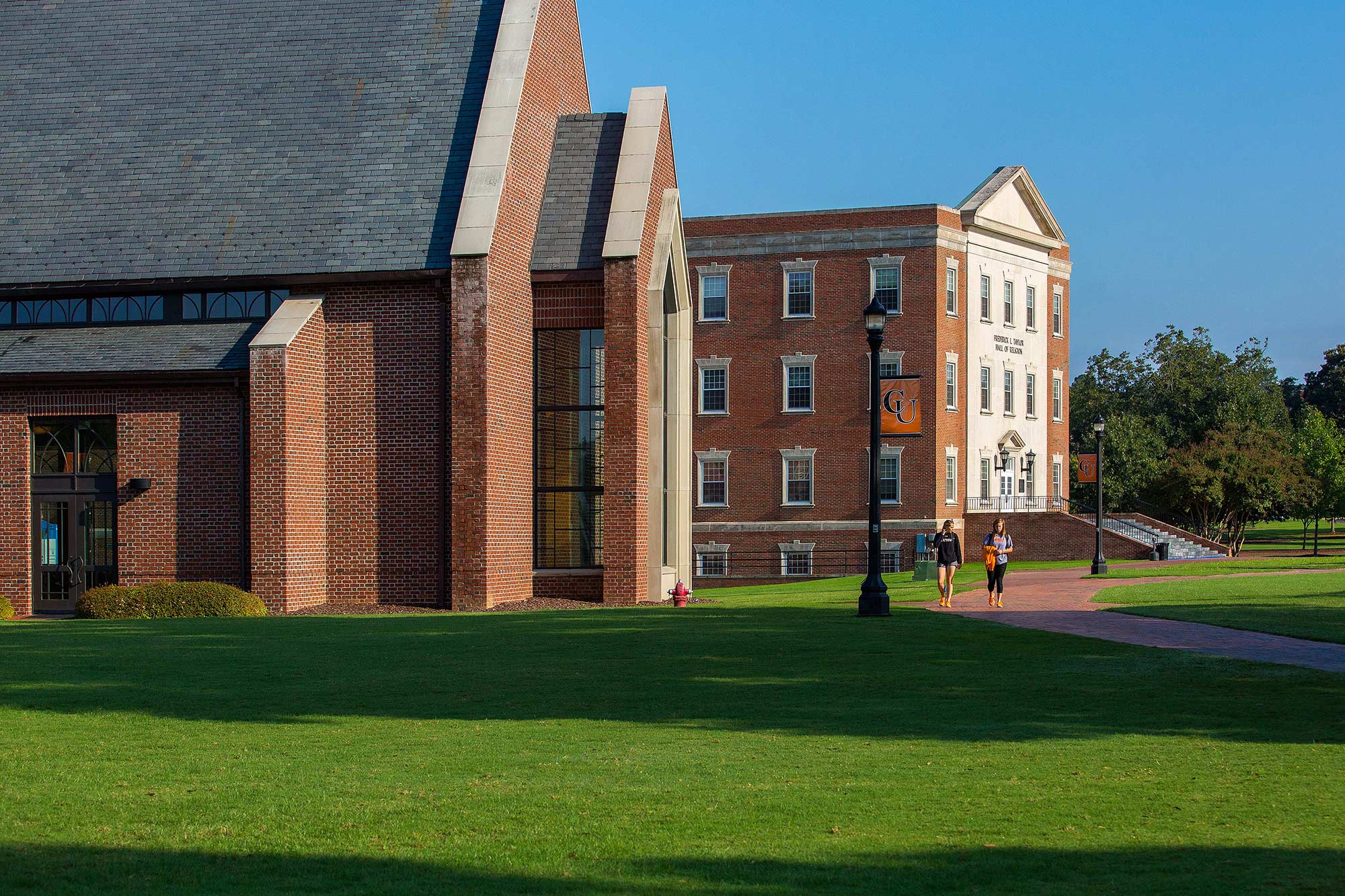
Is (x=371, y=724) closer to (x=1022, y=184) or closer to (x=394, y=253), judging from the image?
(x=394, y=253)

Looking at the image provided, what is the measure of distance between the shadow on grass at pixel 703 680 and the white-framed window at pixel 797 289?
34779 mm

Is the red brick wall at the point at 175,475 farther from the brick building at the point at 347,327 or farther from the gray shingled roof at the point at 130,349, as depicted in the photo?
the gray shingled roof at the point at 130,349

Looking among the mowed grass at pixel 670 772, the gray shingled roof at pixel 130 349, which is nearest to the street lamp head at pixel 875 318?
the mowed grass at pixel 670 772

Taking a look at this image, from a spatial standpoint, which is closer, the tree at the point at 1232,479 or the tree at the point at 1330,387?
the tree at the point at 1232,479

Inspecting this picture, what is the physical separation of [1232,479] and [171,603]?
4966cm

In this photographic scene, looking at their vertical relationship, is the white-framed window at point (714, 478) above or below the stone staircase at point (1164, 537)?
above

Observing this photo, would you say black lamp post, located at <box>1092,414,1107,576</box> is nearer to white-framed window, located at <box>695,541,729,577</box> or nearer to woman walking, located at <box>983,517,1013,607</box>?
woman walking, located at <box>983,517,1013,607</box>

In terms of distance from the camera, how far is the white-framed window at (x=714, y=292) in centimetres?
5466

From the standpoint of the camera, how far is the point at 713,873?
6.37m

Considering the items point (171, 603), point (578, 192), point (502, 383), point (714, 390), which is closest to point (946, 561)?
point (502, 383)

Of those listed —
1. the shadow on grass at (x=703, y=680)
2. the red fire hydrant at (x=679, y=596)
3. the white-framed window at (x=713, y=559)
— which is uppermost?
the shadow on grass at (x=703, y=680)

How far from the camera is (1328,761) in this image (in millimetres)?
9281

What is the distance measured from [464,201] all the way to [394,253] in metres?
1.67

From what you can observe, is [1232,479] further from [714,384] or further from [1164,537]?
[714,384]
